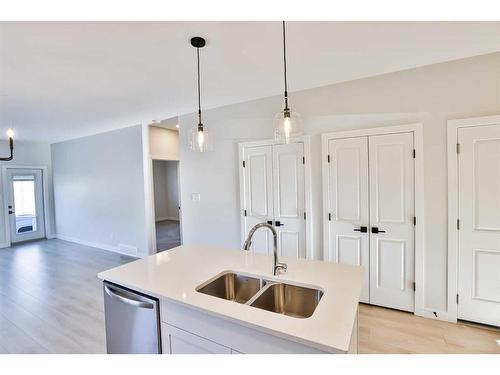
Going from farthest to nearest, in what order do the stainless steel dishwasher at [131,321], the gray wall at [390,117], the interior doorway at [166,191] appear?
the interior doorway at [166,191]
the gray wall at [390,117]
the stainless steel dishwasher at [131,321]

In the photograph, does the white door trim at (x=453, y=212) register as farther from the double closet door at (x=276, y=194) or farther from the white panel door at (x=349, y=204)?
the double closet door at (x=276, y=194)

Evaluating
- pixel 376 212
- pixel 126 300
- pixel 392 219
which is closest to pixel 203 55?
pixel 126 300

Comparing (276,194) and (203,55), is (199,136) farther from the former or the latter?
(276,194)

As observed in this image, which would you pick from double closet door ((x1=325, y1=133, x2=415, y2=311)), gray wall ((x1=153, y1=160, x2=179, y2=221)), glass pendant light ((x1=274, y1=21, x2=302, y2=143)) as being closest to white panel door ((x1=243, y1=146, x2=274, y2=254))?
double closet door ((x1=325, y1=133, x2=415, y2=311))

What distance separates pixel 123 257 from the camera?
4875 millimetres

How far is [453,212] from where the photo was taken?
2385 mm

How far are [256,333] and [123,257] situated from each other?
458cm

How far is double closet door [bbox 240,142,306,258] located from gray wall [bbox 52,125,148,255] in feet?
7.56

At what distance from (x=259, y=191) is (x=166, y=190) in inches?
277

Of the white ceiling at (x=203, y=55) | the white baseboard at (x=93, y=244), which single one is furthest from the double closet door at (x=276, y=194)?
the white baseboard at (x=93, y=244)

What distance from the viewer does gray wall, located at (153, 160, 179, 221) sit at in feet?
30.6

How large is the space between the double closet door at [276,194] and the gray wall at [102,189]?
90.7 inches

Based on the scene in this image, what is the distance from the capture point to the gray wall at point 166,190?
9320 millimetres
